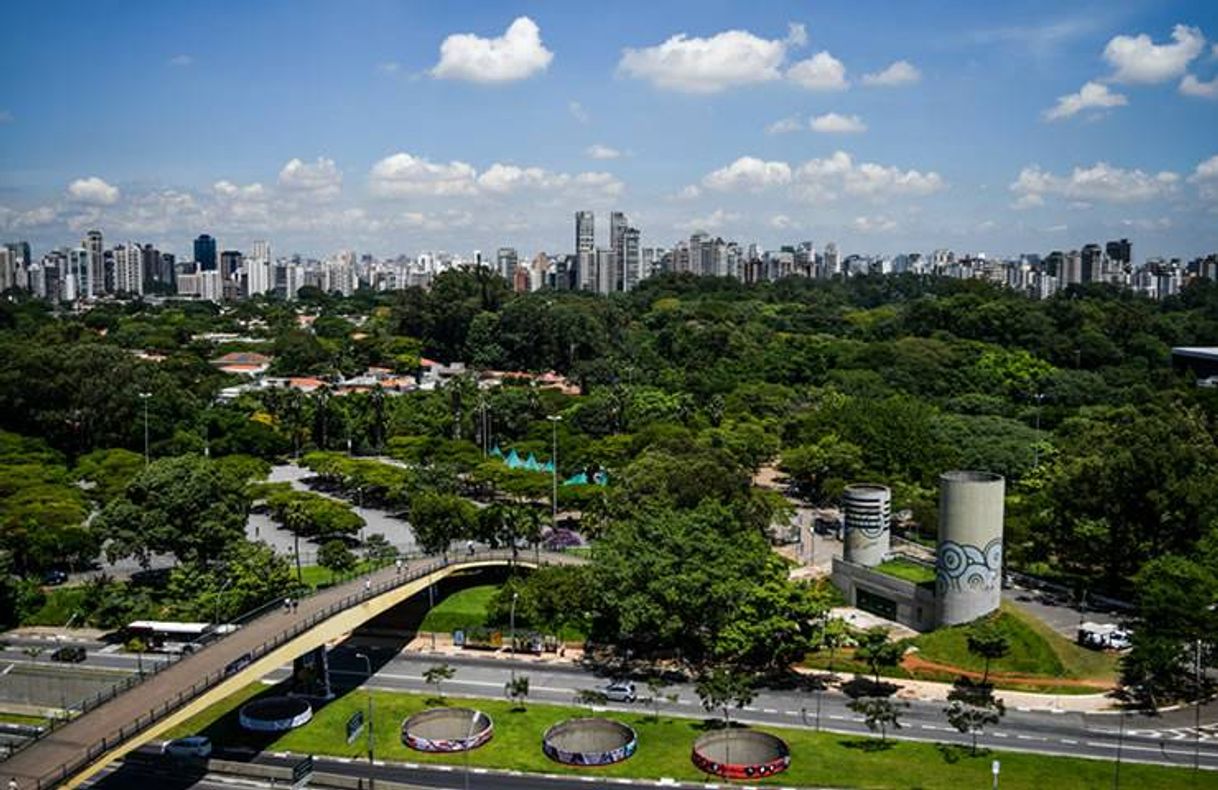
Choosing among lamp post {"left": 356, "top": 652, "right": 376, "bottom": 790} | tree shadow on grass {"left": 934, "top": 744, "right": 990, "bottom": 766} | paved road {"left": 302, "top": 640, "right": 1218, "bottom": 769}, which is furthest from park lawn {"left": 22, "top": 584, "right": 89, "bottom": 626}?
tree shadow on grass {"left": 934, "top": 744, "right": 990, "bottom": 766}

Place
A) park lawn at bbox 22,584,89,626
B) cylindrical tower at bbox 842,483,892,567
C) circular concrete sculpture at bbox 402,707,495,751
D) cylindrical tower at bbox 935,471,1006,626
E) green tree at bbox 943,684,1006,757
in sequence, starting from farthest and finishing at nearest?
cylindrical tower at bbox 842,483,892,567
park lawn at bbox 22,584,89,626
cylindrical tower at bbox 935,471,1006,626
circular concrete sculpture at bbox 402,707,495,751
green tree at bbox 943,684,1006,757

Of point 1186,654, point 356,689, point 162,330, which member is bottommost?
point 356,689

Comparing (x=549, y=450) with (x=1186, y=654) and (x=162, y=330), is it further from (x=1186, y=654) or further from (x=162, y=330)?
(x=162, y=330)

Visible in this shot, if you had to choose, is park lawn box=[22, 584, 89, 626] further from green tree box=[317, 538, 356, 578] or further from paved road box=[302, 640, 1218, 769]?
paved road box=[302, 640, 1218, 769]

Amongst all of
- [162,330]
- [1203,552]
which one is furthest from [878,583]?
[162,330]

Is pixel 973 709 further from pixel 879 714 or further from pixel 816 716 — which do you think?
pixel 816 716

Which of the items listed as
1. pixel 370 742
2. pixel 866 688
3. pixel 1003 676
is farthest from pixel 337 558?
pixel 1003 676
